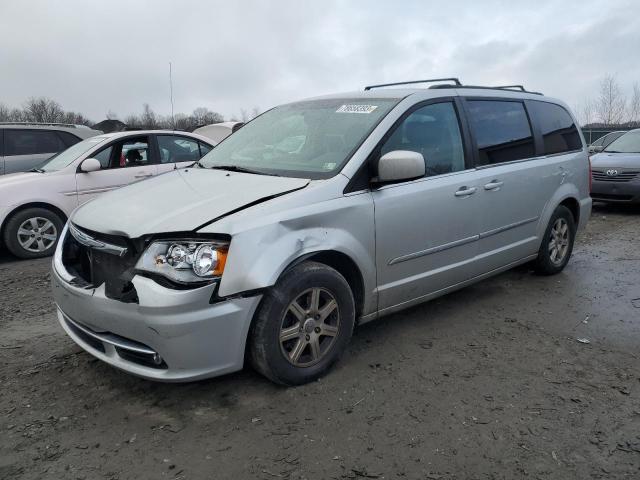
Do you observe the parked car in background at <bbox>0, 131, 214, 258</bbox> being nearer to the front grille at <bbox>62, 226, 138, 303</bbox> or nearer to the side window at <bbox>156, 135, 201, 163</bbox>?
the side window at <bbox>156, 135, 201, 163</bbox>

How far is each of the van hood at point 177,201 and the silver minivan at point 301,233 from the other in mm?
16

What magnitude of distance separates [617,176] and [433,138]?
6936 mm

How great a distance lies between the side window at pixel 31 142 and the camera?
28.2ft

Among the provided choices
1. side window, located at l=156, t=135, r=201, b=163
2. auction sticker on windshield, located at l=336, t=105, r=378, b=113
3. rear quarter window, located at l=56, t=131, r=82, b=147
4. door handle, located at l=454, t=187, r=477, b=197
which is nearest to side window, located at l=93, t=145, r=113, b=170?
side window, located at l=156, t=135, r=201, b=163

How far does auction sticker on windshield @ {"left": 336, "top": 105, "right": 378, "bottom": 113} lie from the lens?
12.6ft

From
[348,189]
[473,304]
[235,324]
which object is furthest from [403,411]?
[473,304]

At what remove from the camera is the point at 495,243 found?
448cm

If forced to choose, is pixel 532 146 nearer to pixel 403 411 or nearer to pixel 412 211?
pixel 412 211

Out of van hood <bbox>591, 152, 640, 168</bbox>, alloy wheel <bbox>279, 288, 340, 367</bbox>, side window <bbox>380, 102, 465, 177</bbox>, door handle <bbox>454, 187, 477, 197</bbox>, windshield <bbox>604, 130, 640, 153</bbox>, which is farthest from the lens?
windshield <bbox>604, 130, 640, 153</bbox>

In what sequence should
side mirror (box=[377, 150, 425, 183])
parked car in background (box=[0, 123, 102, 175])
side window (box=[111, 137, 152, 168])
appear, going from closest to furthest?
1. side mirror (box=[377, 150, 425, 183])
2. side window (box=[111, 137, 152, 168])
3. parked car in background (box=[0, 123, 102, 175])

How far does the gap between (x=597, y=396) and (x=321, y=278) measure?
5.64ft

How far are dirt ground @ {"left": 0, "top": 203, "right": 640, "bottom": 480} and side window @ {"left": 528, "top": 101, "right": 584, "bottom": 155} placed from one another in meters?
1.76

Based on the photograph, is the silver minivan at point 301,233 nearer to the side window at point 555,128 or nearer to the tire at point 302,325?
the tire at point 302,325

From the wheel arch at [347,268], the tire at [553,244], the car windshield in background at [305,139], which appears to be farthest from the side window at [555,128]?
the wheel arch at [347,268]
